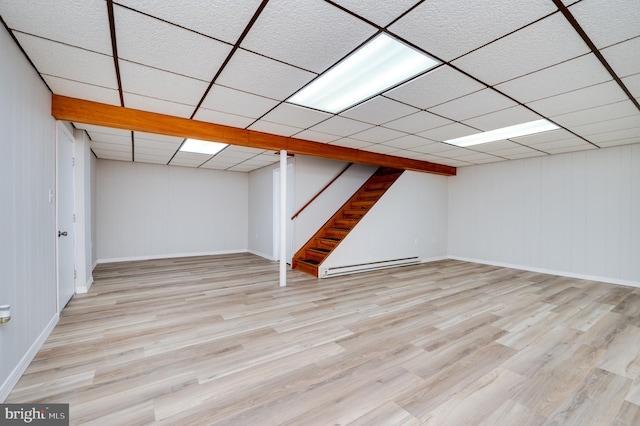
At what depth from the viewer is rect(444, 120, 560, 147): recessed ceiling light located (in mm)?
3941

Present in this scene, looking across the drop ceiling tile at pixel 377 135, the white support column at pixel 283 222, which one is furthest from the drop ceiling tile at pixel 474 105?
the white support column at pixel 283 222

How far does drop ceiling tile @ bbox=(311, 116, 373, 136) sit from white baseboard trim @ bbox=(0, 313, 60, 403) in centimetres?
367

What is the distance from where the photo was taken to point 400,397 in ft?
6.25

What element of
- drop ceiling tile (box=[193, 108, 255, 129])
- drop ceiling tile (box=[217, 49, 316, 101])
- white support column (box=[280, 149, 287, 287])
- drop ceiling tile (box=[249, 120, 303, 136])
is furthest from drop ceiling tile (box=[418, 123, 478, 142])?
drop ceiling tile (box=[193, 108, 255, 129])

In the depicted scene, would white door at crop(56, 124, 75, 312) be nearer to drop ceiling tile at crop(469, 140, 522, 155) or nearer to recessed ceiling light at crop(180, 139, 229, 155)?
recessed ceiling light at crop(180, 139, 229, 155)

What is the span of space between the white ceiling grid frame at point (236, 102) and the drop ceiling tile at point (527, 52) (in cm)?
196

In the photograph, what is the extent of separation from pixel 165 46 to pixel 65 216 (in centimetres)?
281

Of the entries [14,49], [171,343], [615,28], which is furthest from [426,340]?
[14,49]

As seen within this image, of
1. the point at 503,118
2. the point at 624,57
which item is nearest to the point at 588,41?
the point at 624,57

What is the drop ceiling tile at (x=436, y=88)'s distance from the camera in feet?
8.18

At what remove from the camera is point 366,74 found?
8.32ft

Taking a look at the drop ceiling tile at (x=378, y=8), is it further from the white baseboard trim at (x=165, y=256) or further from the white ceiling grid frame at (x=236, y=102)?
the white baseboard trim at (x=165, y=256)

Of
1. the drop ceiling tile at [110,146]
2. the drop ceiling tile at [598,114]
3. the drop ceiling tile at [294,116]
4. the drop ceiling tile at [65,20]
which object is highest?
the drop ceiling tile at [65,20]

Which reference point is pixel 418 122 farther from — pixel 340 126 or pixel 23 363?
pixel 23 363
